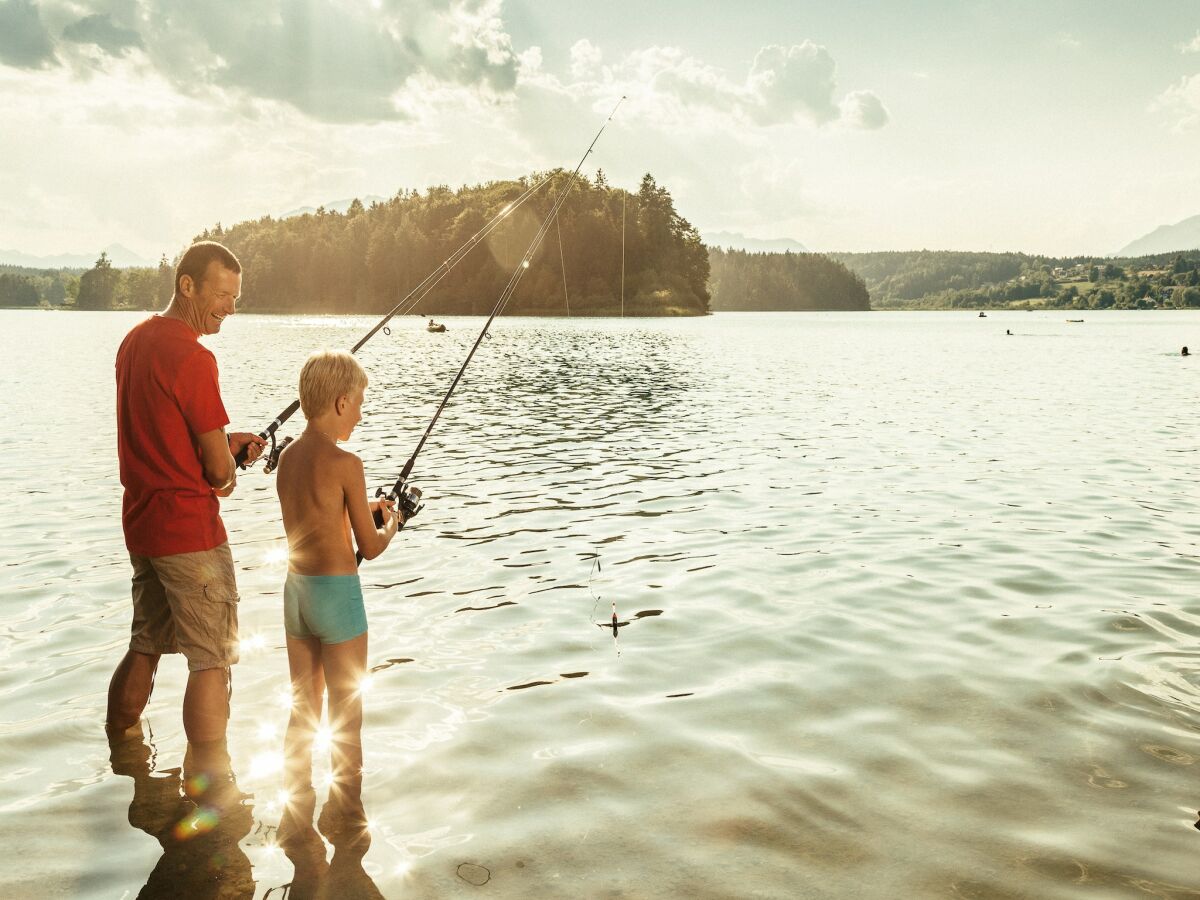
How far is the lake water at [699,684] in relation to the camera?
15.8 feet

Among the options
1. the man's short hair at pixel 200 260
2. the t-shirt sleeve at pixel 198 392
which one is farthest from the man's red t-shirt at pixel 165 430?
the man's short hair at pixel 200 260

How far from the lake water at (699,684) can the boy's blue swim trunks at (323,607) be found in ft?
3.82

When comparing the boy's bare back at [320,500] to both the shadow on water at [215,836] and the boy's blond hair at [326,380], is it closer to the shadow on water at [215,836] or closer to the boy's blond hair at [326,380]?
the boy's blond hair at [326,380]

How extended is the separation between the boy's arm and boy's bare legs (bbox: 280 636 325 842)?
0.66m

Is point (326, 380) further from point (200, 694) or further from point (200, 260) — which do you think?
point (200, 694)

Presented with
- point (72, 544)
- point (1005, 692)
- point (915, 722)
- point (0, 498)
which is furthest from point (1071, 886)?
point (0, 498)

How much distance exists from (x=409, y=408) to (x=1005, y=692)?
943 inches

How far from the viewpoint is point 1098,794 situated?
5.49 meters

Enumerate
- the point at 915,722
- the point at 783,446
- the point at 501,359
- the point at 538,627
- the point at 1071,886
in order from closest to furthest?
1. the point at 1071,886
2. the point at 915,722
3. the point at 538,627
4. the point at 783,446
5. the point at 501,359

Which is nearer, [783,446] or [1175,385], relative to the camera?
[783,446]

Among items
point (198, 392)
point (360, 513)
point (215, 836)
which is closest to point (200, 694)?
point (215, 836)

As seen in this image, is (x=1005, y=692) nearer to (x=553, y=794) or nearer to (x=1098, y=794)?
(x=1098, y=794)

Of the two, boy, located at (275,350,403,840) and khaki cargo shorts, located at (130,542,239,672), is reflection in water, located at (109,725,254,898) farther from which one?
khaki cargo shorts, located at (130,542,239,672)

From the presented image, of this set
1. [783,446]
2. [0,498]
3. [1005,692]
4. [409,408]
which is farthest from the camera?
[409,408]
